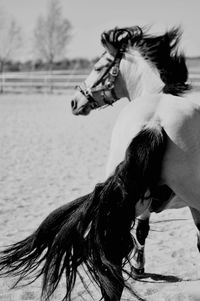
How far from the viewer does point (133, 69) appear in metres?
3.82

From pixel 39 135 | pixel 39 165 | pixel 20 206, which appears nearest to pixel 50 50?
pixel 39 135

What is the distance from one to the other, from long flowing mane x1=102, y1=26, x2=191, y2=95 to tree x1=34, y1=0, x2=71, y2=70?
102 feet

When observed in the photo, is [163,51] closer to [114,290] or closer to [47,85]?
[114,290]

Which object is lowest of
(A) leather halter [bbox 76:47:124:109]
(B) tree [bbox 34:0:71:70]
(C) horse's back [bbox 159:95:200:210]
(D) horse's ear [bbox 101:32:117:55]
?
(C) horse's back [bbox 159:95:200:210]

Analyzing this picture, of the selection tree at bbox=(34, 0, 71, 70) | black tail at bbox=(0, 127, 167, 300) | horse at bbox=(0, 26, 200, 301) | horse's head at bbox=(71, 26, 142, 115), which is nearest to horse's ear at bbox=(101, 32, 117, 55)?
horse's head at bbox=(71, 26, 142, 115)

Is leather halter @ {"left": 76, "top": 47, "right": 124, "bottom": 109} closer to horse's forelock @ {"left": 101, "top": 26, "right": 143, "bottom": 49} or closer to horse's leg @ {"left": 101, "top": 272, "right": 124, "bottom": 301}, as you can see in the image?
horse's forelock @ {"left": 101, "top": 26, "right": 143, "bottom": 49}

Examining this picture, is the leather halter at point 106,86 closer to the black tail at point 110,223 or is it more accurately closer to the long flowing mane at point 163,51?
the long flowing mane at point 163,51

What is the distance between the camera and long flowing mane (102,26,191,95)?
138 inches

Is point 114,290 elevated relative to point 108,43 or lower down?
lower down

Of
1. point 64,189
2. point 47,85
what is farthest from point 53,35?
point 64,189

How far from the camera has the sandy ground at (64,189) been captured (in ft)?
10.9

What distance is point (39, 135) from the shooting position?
1120 cm

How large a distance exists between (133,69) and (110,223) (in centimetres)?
177

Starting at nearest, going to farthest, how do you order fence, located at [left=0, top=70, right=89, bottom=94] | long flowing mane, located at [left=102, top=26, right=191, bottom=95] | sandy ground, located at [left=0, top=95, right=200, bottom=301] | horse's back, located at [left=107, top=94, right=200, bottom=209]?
horse's back, located at [left=107, top=94, right=200, bottom=209], sandy ground, located at [left=0, top=95, right=200, bottom=301], long flowing mane, located at [left=102, top=26, right=191, bottom=95], fence, located at [left=0, top=70, right=89, bottom=94]
